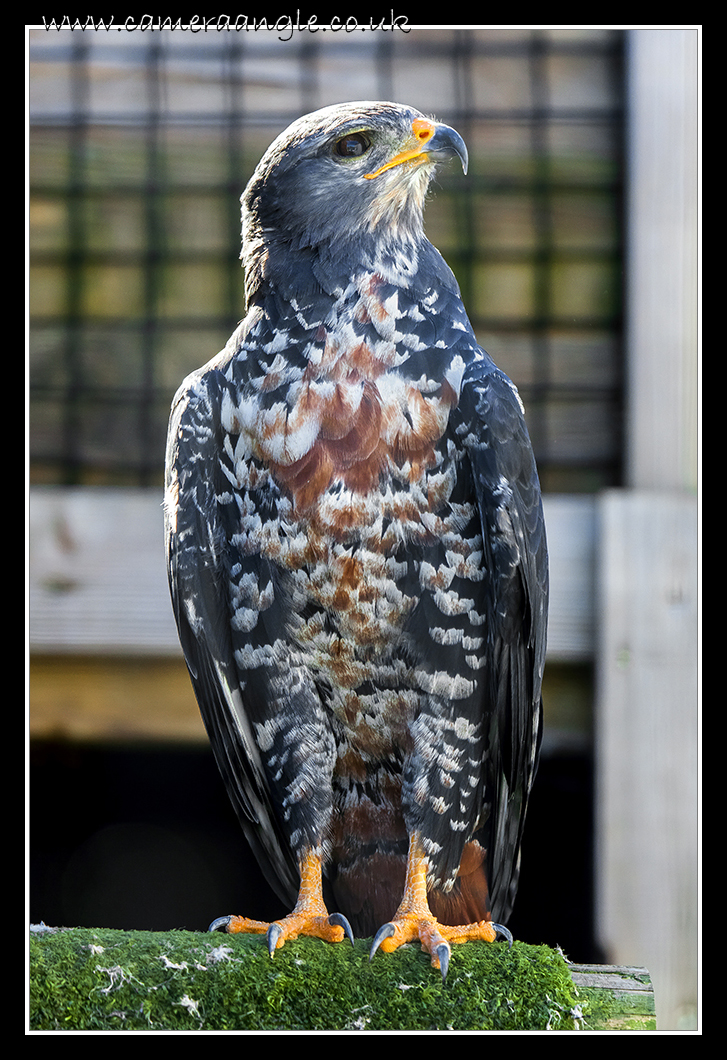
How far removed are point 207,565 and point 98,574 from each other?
275 millimetres

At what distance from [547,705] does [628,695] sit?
0.52 ft

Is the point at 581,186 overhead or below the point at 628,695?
overhead

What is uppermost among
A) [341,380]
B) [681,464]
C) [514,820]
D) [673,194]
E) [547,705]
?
[673,194]

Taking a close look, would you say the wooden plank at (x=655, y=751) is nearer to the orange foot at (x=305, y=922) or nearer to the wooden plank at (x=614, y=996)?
the wooden plank at (x=614, y=996)

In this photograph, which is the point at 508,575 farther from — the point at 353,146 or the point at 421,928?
the point at 353,146

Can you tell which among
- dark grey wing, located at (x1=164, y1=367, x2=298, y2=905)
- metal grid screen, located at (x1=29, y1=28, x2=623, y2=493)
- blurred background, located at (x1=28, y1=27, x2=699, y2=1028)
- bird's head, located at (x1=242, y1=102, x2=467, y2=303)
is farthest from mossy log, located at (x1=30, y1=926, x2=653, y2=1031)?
bird's head, located at (x1=242, y1=102, x2=467, y2=303)

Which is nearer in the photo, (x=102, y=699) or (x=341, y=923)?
(x=341, y=923)

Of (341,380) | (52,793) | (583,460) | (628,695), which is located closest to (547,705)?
(628,695)

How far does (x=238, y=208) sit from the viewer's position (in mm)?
1651

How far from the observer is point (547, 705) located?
1.69 meters

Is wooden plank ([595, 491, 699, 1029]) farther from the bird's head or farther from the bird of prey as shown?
the bird's head

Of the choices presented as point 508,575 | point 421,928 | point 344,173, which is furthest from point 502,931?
point 344,173

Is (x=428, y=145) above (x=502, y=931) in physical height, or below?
above

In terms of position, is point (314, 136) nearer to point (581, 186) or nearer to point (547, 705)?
point (581, 186)
